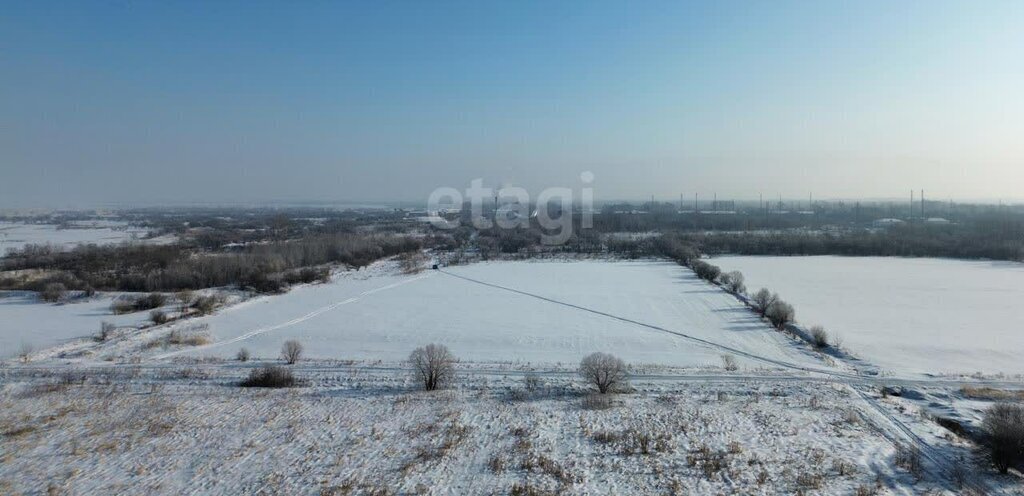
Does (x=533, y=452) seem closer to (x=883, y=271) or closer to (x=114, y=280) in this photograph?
(x=114, y=280)

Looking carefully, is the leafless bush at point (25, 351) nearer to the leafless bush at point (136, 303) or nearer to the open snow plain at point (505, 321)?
the open snow plain at point (505, 321)

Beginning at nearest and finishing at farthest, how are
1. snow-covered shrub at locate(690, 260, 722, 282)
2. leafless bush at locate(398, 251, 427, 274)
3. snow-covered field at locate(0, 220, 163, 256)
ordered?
1. snow-covered shrub at locate(690, 260, 722, 282)
2. leafless bush at locate(398, 251, 427, 274)
3. snow-covered field at locate(0, 220, 163, 256)

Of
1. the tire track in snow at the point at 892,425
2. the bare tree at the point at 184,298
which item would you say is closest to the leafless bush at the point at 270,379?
the tire track in snow at the point at 892,425

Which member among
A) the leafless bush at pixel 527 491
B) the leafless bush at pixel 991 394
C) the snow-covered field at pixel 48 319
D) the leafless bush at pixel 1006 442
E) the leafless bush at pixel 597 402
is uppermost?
the leafless bush at pixel 1006 442

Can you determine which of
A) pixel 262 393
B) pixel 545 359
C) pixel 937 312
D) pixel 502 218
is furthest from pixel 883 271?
pixel 502 218

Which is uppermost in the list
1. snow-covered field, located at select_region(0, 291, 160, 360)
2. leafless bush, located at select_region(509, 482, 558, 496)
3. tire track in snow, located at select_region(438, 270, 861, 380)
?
leafless bush, located at select_region(509, 482, 558, 496)

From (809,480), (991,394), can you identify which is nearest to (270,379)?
(809,480)

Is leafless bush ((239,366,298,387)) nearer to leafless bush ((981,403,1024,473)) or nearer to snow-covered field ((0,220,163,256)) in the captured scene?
leafless bush ((981,403,1024,473))

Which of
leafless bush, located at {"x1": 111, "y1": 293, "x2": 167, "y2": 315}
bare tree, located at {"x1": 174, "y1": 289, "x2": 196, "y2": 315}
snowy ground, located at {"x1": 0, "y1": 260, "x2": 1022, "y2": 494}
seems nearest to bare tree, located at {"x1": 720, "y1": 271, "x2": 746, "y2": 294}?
snowy ground, located at {"x1": 0, "y1": 260, "x2": 1022, "y2": 494}
